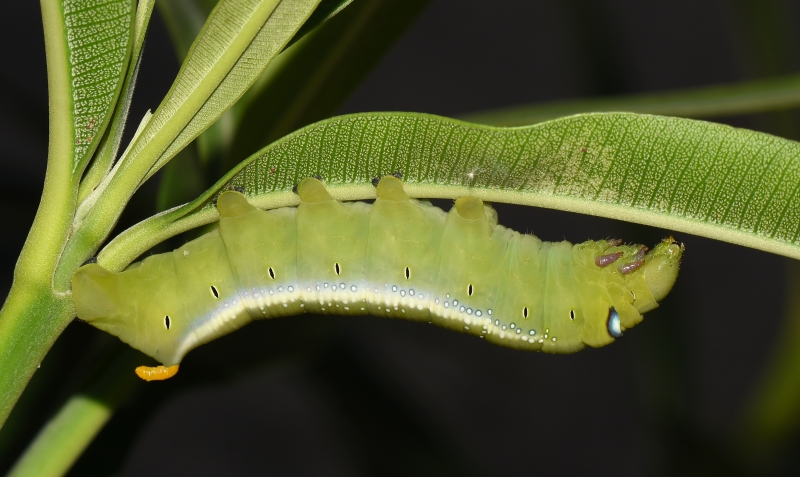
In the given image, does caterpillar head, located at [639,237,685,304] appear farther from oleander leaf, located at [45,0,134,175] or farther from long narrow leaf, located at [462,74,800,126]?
oleander leaf, located at [45,0,134,175]

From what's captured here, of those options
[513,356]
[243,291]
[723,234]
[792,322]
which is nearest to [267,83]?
[243,291]

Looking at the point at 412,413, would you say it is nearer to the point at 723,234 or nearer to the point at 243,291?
the point at 243,291

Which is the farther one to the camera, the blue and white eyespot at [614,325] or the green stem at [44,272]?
the blue and white eyespot at [614,325]

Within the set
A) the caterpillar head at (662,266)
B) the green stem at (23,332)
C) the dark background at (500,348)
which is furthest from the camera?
the dark background at (500,348)

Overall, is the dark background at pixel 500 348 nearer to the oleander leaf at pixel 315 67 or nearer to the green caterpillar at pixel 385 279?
the green caterpillar at pixel 385 279

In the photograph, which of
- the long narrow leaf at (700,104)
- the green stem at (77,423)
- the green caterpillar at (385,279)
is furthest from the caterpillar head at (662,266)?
the green stem at (77,423)
